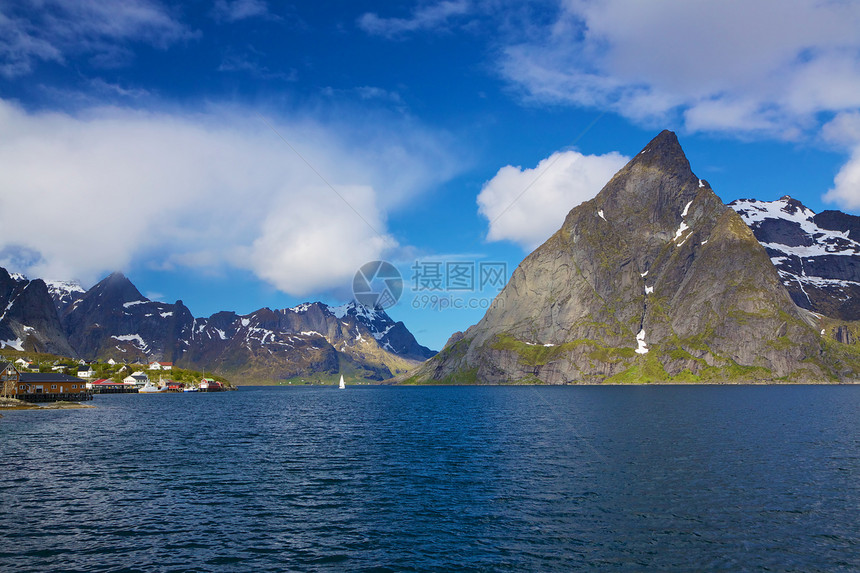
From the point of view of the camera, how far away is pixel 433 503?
4469 centimetres

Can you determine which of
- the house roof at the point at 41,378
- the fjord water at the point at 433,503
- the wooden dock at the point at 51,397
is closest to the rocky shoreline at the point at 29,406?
the wooden dock at the point at 51,397

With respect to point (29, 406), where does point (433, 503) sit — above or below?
above

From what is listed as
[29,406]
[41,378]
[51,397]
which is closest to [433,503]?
[29,406]

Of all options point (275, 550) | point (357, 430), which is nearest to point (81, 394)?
point (357, 430)

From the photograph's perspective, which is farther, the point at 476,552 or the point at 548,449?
the point at 548,449

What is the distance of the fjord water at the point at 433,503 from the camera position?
107 ft

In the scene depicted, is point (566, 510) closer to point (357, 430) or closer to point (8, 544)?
point (8, 544)

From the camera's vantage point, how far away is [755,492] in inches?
1861

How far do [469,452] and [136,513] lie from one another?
3983 centimetres

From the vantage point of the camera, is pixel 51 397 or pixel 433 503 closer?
pixel 433 503

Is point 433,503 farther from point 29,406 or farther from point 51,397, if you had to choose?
point 51,397

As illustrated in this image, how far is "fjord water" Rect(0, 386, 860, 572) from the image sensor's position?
107ft

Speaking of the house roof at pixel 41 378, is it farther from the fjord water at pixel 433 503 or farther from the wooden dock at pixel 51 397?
the fjord water at pixel 433 503

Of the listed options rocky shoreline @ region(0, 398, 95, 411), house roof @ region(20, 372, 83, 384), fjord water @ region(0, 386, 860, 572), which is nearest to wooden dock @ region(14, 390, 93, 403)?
house roof @ region(20, 372, 83, 384)
